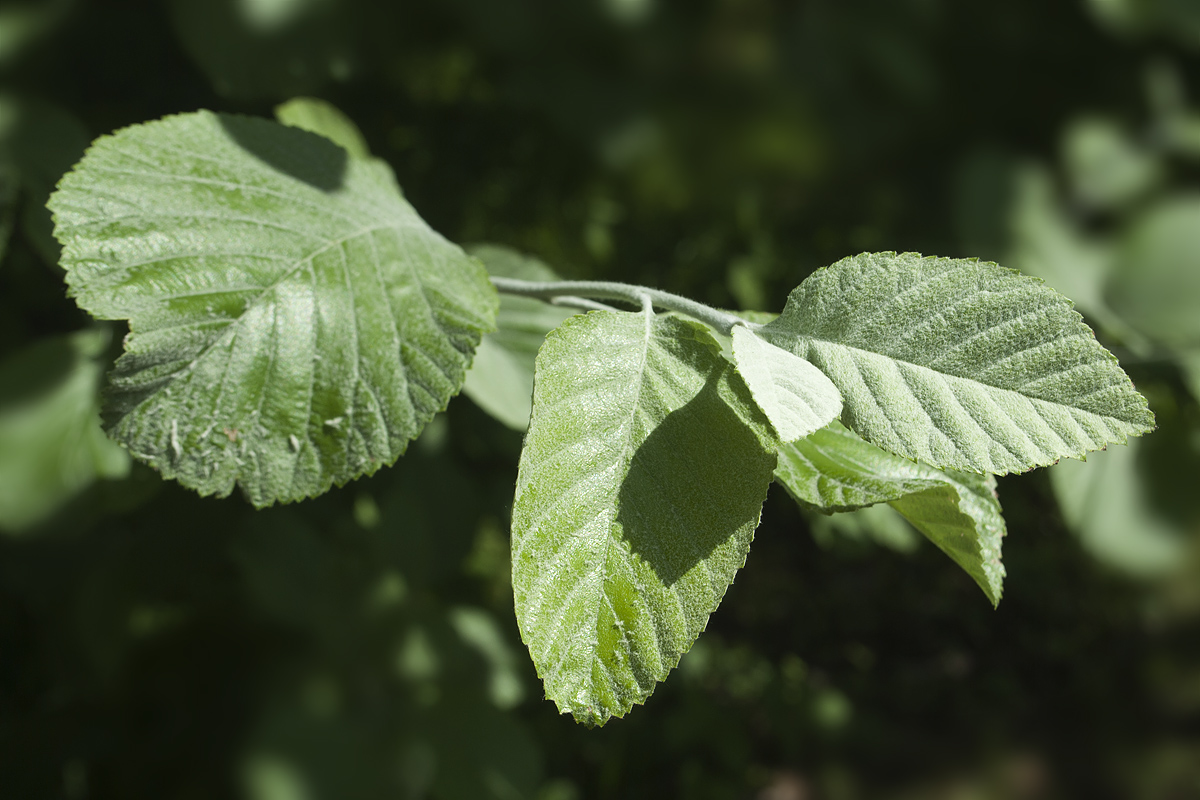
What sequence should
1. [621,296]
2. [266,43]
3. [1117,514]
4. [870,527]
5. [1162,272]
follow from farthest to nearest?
1. [1162,272]
2. [1117,514]
3. [870,527]
4. [266,43]
5. [621,296]

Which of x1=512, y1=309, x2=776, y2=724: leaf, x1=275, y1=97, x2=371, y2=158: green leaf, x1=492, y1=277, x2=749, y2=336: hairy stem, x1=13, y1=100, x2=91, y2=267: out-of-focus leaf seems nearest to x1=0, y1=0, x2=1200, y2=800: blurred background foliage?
x1=13, y1=100, x2=91, y2=267: out-of-focus leaf

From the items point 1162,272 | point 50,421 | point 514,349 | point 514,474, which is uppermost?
point 514,349

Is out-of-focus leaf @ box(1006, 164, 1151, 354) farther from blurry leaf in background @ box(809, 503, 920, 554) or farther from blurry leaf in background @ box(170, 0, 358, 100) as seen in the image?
blurry leaf in background @ box(170, 0, 358, 100)

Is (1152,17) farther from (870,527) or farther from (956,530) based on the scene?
(956,530)

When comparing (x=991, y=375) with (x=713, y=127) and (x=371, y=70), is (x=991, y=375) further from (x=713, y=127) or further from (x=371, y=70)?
(x=713, y=127)

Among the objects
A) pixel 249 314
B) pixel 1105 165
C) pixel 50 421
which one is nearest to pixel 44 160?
pixel 50 421
